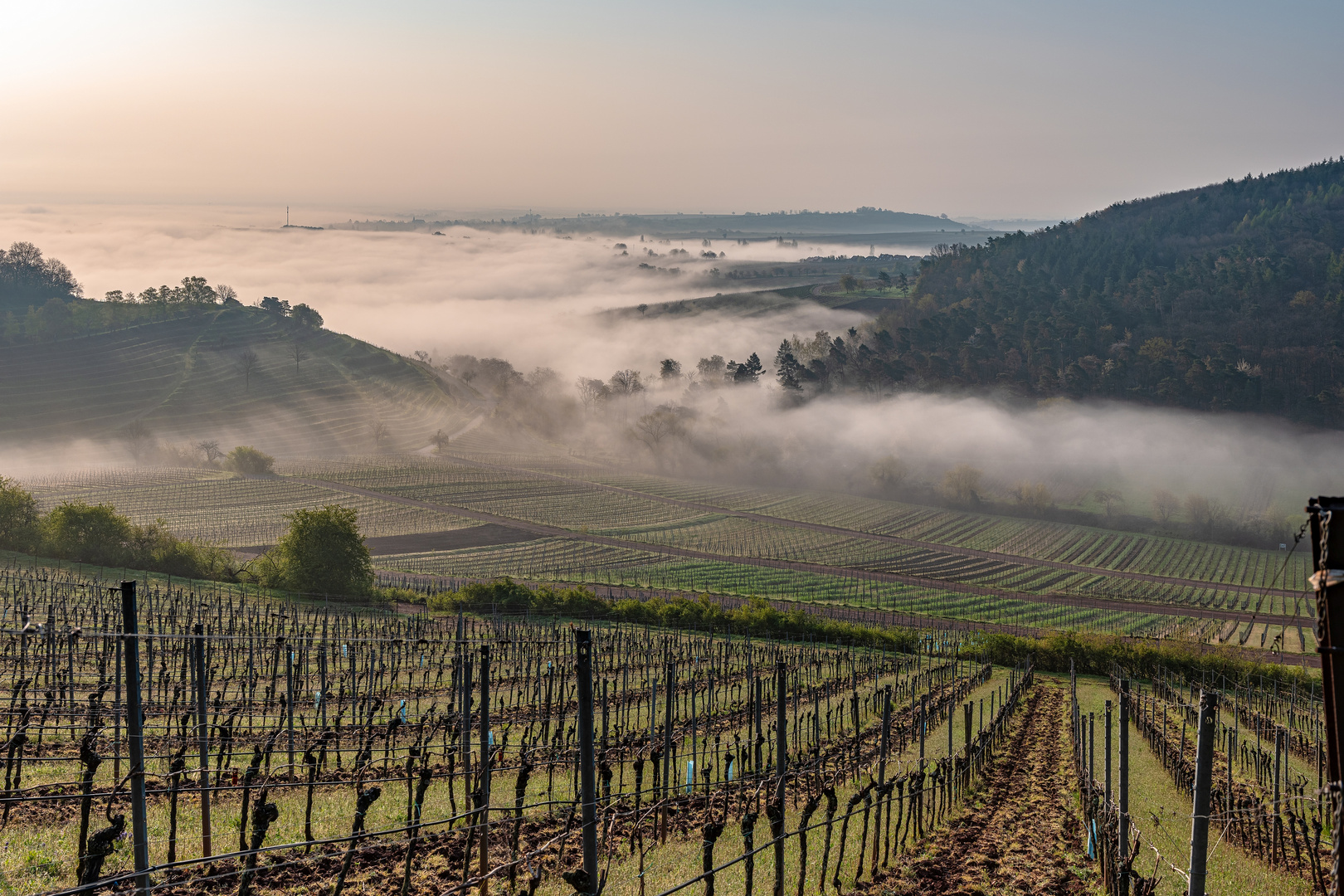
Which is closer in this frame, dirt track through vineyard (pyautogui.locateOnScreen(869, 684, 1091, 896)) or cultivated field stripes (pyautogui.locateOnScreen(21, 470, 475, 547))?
dirt track through vineyard (pyautogui.locateOnScreen(869, 684, 1091, 896))

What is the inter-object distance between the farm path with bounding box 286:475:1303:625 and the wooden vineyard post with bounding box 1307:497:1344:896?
8447 cm

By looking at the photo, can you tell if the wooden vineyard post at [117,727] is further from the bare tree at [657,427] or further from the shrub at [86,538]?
the bare tree at [657,427]

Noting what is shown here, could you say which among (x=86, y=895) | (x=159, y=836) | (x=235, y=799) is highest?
(x=86, y=895)

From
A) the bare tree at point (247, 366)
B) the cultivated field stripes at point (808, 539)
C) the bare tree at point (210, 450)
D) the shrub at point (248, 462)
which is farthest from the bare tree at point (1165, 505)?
the bare tree at point (247, 366)

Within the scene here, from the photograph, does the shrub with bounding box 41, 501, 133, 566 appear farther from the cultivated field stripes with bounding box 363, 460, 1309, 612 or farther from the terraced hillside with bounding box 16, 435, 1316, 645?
the cultivated field stripes with bounding box 363, 460, 1309, 612

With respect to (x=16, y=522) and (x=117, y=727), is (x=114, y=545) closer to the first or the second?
(x=16, y=522)

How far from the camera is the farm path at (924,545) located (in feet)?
329

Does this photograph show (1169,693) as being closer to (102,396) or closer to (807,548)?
(807,548)

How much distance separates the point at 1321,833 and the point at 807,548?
84478 mm

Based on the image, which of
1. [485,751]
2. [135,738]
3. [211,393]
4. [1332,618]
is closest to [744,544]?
[485,751]

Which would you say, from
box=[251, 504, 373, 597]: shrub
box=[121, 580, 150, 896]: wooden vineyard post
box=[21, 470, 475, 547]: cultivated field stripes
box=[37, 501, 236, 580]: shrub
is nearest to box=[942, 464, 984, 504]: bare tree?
box=[21, 470, 475, 547]: cultivated field stripes

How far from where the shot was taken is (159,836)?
50.5ft

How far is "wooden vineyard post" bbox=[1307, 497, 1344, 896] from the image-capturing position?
18.0 ft

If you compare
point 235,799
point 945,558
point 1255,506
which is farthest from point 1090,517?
point 235,799
